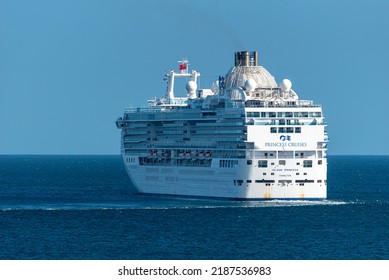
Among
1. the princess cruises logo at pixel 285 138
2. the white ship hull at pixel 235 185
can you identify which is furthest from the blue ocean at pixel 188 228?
the princess cruises logo at pixel 285 138

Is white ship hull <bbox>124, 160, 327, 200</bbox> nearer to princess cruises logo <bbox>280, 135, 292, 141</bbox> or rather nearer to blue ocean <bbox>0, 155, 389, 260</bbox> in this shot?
blue ocean <bbox>0, 155, 389, 260</bbox>

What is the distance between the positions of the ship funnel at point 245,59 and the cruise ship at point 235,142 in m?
0.09

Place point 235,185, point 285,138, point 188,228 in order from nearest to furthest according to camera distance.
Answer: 1. point 188,228
2. point 285,138
3. point 235,185

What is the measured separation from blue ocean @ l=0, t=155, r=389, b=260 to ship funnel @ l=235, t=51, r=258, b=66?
13420mm

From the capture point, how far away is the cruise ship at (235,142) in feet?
340

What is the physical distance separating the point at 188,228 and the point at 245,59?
1158 inches

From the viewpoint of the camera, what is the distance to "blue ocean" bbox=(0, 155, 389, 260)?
249ft

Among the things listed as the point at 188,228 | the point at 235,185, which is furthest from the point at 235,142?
the point at 188,228

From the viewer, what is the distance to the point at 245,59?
115 m

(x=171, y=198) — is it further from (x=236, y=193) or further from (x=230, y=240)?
(x=230, y=240)

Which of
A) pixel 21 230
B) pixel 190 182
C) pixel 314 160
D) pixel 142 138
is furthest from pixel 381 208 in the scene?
pixel 21 230

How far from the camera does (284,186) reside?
10362cm

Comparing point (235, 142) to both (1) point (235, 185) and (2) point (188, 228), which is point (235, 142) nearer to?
(1) point (235, 185)

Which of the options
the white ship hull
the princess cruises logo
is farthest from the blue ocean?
the princess cruises logo
